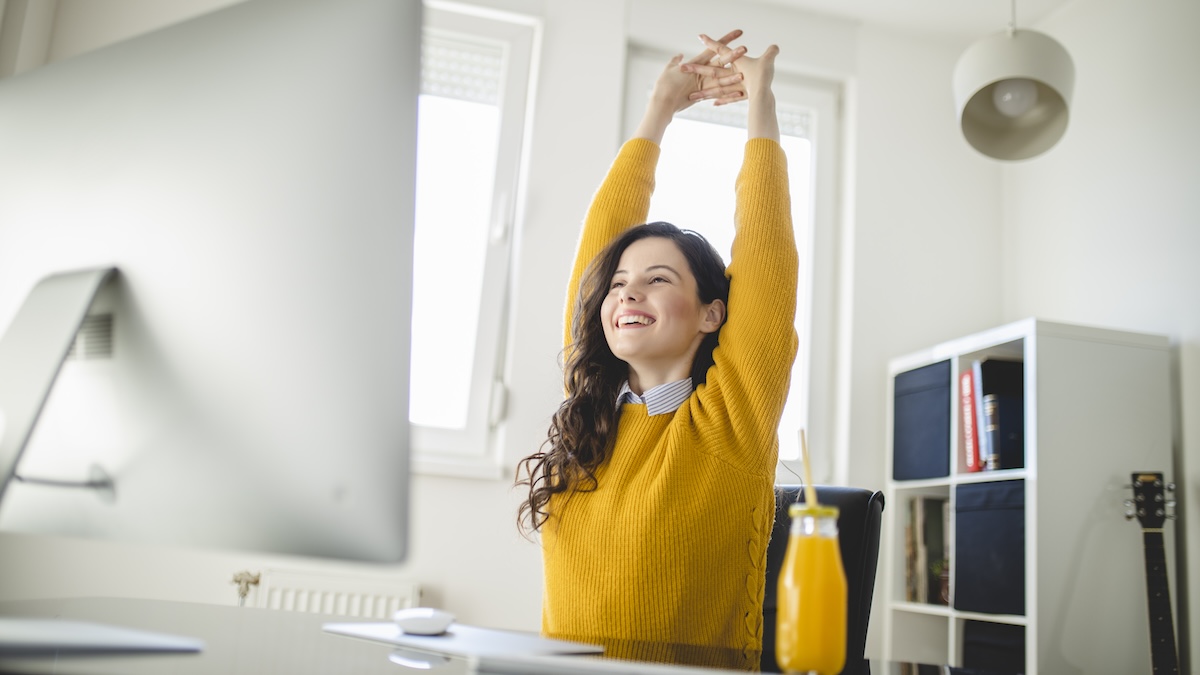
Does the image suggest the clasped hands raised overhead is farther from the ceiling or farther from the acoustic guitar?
the ceiling

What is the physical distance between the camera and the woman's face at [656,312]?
1.49 meters

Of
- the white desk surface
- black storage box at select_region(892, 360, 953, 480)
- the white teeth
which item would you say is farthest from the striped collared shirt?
black storage box at select_region(892, 360, 953, 480)

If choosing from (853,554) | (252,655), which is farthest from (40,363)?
(853,554)

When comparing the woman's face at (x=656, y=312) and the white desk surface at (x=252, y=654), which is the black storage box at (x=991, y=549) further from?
the white desk surface at (x=252, y=654)

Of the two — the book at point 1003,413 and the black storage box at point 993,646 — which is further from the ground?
the book at point 1003,413

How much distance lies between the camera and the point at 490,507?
9.59 feet

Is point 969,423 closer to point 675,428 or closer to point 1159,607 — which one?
point 1159,607

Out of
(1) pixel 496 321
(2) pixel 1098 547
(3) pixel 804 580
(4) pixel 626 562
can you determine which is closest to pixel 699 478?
(4) pixel 626 562

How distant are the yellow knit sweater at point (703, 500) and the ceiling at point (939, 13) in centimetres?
224

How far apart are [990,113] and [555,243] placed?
54.6 inches

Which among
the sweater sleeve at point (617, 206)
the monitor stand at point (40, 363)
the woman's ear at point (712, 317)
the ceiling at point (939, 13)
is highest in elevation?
the ceiling at point (939, 13)

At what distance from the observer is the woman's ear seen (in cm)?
156

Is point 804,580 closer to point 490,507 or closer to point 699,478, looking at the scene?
point 699,478

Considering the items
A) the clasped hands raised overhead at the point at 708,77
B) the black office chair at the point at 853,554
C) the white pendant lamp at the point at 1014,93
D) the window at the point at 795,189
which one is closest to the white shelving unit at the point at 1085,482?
the white pendant lamp at the point at 1014,93
